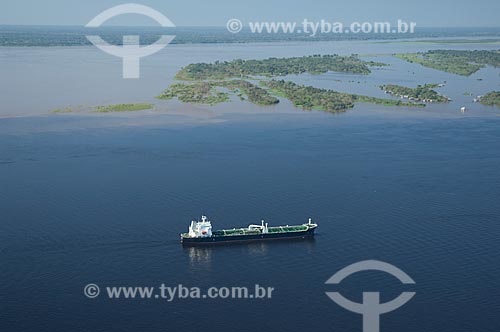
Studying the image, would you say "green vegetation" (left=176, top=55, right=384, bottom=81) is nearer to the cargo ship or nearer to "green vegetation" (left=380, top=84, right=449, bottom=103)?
"green vegetation" (left=380, top=84, right=449, bottom=103)

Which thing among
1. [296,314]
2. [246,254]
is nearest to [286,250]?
[246,254]

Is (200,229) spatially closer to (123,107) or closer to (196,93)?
(123,107)

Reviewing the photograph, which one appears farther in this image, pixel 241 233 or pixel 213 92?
pixel 213 92

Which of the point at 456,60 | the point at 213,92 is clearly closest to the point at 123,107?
the point at 213,92

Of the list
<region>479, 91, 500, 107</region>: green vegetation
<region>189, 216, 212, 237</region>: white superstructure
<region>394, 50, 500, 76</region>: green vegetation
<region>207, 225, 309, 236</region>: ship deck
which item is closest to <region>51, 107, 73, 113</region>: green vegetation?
<region>189, 216, 212, 237</region>: white superstructure

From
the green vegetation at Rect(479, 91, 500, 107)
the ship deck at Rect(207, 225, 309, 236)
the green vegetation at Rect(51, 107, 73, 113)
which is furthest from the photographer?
the green vegetation at Rect(479, 91, 500, 107)

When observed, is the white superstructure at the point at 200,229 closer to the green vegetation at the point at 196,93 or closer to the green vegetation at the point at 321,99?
the green vegetation at the point at 321,99
